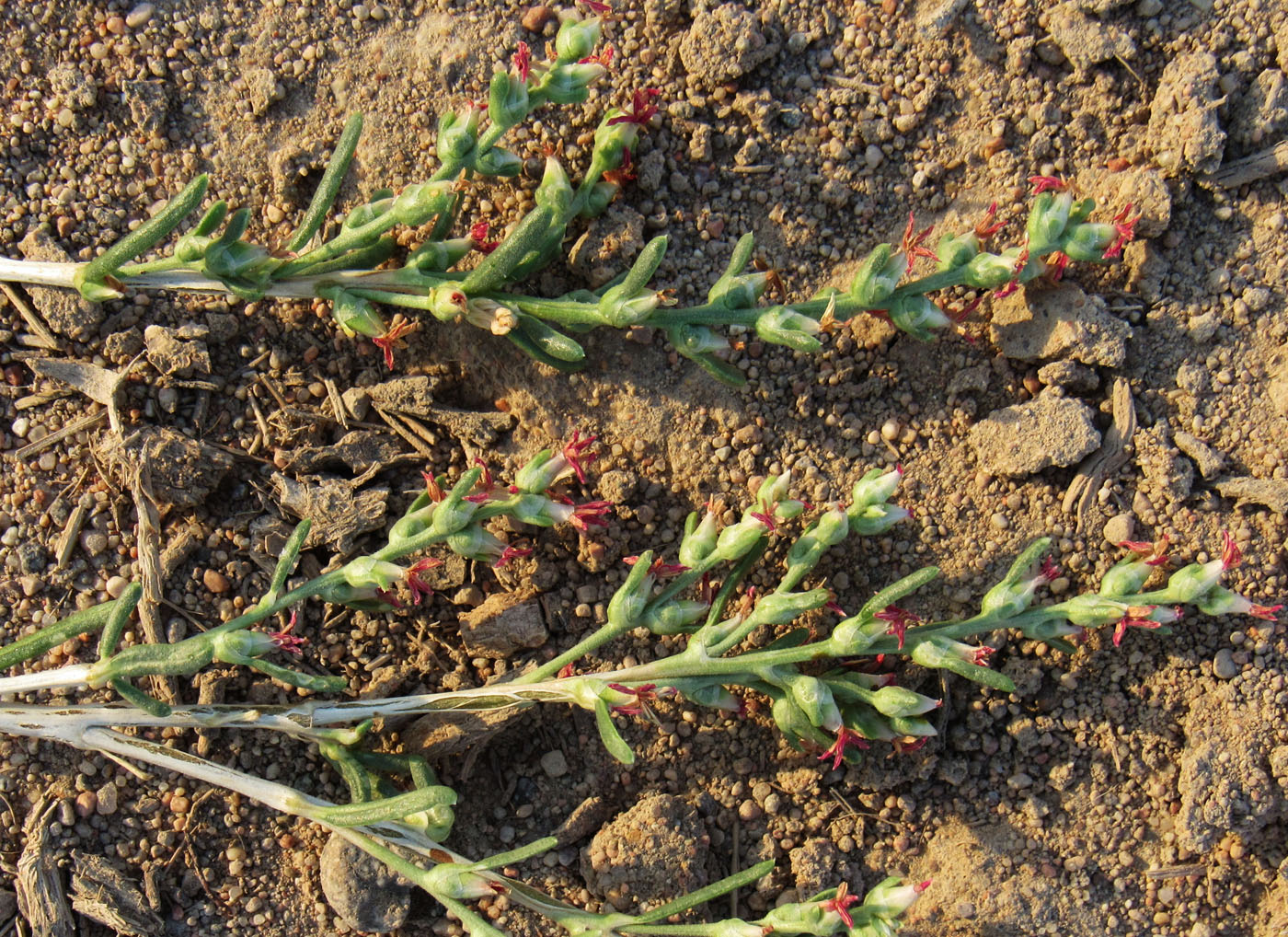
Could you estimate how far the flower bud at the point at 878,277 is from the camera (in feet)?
10.0

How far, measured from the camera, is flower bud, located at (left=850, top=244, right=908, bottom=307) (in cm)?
306

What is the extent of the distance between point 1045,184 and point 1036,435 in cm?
81

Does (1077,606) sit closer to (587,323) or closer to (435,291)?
(587,323)

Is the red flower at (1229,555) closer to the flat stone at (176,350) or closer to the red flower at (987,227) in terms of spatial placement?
the red flower at (987,227)

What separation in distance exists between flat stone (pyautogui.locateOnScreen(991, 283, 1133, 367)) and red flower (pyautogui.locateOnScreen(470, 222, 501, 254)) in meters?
1.60

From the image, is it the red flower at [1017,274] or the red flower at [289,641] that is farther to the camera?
the red flower at [1017,274]

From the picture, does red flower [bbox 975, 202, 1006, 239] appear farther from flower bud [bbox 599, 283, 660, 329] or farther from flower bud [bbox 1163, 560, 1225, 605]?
flower bud [bbox 1163, 560, 1225, 605]

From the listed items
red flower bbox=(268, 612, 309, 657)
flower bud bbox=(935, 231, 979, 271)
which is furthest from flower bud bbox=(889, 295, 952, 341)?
red flower bbox=(268, 612, 309, 657)

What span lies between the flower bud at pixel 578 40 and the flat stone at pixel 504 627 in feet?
5.42

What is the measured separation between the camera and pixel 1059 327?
3.26 metres

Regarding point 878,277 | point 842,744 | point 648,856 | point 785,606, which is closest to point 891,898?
point 842,744

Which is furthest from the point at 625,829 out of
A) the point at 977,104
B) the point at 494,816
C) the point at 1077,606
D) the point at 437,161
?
the point at 977,104

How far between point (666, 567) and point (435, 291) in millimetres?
1038

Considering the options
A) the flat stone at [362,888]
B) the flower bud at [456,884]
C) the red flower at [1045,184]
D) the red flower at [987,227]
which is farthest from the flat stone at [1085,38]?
the flat stone at [362,888]
